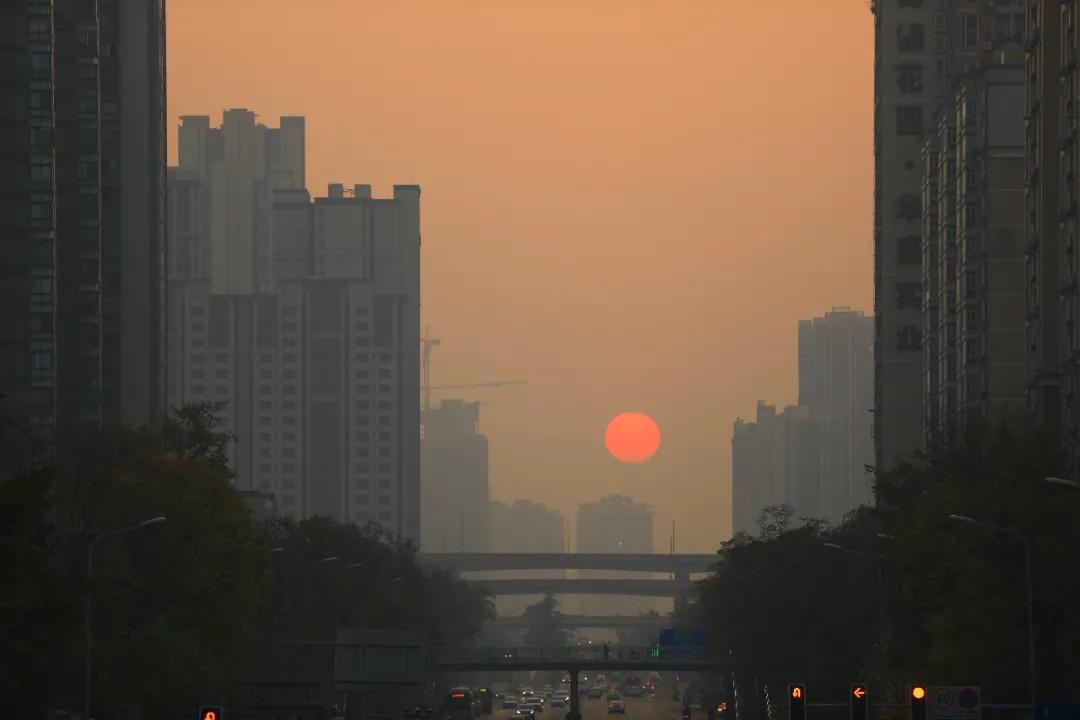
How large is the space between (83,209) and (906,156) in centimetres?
6343

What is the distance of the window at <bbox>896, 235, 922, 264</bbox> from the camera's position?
18525 cm

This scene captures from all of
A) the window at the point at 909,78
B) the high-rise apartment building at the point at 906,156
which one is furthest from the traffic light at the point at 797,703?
the window at the point at 909,78

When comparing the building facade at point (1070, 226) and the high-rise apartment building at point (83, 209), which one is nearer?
the building facade at point (1070, 226)

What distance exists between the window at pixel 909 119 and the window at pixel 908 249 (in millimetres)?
8523

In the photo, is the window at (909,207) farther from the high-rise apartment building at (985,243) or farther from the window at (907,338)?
the high-rise apartment building at (985,243)

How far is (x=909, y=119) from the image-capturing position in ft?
617

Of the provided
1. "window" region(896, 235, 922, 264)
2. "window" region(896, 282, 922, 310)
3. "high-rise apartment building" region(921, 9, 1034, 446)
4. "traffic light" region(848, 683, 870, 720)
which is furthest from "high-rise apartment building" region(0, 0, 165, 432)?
"traffic light" region(848, 683, 870, 720)

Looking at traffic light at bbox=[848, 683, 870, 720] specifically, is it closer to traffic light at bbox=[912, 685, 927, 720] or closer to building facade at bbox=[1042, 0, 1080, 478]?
traffic light at bbox=[912, 685, 927, 720]

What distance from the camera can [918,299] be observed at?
608 ft

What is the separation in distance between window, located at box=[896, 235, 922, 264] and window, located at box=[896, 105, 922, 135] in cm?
852

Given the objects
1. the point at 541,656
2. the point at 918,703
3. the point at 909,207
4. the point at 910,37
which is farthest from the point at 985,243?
the point at 918,703

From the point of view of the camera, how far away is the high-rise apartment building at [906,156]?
184 metres

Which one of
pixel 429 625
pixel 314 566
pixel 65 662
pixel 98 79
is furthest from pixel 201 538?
pixel 429 625

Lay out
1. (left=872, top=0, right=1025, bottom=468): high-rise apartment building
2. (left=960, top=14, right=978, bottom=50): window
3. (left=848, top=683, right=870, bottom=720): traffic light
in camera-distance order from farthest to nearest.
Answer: (left=960, top=14, right=978, bottom=50): window
(left=872, top=0, right=1025, bottom=468): high-rise apartment building
(left=848, top=683, right=870, bottom=720): traffic light
